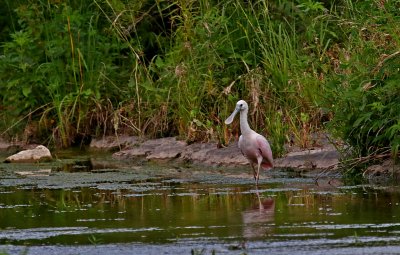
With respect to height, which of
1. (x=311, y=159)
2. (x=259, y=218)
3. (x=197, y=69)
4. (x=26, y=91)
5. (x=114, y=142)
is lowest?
(x=259, y=218)

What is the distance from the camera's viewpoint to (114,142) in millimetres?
15414

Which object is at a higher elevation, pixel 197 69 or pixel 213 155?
pixel 197 69

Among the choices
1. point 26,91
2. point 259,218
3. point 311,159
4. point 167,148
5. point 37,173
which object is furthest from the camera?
point 26,91

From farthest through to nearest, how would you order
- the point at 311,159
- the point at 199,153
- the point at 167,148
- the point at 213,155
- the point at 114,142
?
the point at 114,142
the point at 167,148
the point at 199,153
the point at 213,155
the point at 311,159

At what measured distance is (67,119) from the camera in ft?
50.9

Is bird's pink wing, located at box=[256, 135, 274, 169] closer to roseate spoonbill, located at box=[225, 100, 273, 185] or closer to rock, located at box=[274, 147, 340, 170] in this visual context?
roseate spoonbill, located at box=[225, 100, 273, 185]

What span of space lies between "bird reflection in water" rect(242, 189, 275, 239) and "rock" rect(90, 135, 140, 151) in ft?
15.9

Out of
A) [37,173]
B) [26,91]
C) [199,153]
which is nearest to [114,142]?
[26,91]

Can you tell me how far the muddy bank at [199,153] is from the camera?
1248cm

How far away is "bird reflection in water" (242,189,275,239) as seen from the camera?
327 inches

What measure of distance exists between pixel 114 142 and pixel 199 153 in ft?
6.50

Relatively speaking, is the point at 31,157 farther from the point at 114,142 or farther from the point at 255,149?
the point at 255,149

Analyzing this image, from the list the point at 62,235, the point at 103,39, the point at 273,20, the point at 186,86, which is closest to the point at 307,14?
the point at 273,20

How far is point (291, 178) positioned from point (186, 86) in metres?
2.86
